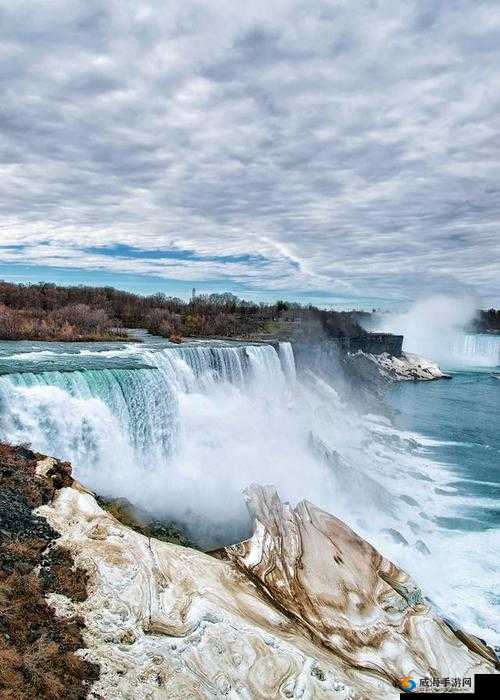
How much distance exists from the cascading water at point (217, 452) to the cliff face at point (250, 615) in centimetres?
255

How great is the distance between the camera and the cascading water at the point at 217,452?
16.5 metres

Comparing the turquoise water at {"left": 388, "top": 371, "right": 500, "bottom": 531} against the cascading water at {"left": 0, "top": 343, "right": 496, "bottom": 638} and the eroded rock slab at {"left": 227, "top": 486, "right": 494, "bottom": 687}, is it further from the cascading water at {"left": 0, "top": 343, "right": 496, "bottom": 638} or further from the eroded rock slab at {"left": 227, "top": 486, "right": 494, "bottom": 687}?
the eroded rock slab at {"left": 227, "top": 486, "right": 494, "bottom": 687}

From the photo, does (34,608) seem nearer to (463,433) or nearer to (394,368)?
(463,433)

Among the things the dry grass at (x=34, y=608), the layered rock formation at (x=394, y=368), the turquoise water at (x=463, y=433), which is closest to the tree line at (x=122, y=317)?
the layered rock formation at (x=394, y=368)

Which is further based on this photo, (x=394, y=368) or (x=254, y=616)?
(x=394, y=368)

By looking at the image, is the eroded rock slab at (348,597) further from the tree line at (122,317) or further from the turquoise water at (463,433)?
the tree line at (122,317)

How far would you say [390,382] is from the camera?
6238cm

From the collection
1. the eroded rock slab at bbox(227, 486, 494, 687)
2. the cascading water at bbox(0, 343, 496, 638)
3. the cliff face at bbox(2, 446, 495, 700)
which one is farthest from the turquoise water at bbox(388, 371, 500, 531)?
the cliff face at bbox(2, 446, 495, 700)

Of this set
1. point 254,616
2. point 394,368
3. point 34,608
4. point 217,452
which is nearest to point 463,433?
point 217,452

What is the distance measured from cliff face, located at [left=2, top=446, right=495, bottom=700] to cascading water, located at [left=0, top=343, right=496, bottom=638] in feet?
8.36

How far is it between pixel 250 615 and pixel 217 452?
13.8 m

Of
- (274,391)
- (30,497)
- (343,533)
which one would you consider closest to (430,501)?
(343,533)

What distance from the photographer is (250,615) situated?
368 inches

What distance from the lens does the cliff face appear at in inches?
300
